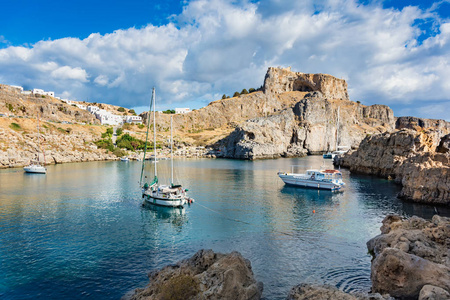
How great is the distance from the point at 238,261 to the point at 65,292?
35.7 feet

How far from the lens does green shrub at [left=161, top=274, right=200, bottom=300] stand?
1310cm

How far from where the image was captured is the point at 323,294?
40.9 feet

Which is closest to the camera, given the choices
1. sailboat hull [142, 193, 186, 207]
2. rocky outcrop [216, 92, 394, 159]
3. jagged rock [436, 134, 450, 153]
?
sailboat hull [142, 193, 186, 207]

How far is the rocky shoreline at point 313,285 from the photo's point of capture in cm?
1238

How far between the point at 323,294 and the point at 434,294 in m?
4.09

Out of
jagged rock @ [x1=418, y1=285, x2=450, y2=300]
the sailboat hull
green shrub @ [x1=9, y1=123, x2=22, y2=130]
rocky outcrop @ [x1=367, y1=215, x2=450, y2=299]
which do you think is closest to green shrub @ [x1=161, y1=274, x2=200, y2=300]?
rocky outcrop @ [x1=367, y1=215, x2=450, y2=299]

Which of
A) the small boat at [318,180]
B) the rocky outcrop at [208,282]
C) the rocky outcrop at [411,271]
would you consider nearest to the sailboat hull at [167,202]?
the rocky outcrop at [208,282]

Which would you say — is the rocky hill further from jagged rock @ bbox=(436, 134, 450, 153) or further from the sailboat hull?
the sailboat hull

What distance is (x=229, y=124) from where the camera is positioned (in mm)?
190875

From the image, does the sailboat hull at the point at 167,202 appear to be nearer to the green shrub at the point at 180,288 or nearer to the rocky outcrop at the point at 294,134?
the green shrub at the point at 180,288

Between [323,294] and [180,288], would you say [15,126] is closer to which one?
[180,288]

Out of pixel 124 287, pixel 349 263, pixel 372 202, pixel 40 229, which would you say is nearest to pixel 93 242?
pixel 40 229

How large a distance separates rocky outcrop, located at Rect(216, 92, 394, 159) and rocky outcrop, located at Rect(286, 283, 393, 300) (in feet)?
363

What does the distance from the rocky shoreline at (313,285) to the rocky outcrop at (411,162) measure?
26.1 m
